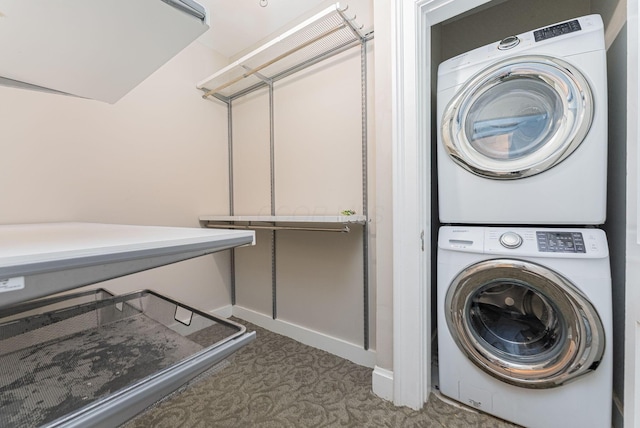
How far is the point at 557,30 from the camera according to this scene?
103cm

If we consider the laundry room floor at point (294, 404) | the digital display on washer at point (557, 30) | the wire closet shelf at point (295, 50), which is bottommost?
the laundry room floor at point (294, 404)

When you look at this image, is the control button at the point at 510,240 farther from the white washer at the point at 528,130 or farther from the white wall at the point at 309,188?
the white wall at the point at 309,188

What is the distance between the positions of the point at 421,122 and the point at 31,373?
5.26 ft

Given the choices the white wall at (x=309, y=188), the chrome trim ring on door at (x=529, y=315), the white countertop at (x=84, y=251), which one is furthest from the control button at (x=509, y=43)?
the white countertop at (x=84, y=251)

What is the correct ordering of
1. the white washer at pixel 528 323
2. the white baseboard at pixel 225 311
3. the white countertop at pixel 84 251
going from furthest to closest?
the white baseboard at pixel 225 311, the white washer at pixel 528 323, the white countertop at pixel 84 251

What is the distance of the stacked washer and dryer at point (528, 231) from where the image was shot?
945 millimetres

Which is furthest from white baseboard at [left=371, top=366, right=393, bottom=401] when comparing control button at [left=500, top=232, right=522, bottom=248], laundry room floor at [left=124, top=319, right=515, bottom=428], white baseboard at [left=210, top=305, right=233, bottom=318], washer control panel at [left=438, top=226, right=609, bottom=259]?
white baseboard at [left=210, top=305, right=233, bottom=318]

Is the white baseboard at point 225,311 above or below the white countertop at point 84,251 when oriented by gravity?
below

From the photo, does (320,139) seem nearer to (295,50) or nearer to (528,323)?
(295,50)

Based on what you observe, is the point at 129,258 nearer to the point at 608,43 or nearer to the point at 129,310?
the point at 129,310

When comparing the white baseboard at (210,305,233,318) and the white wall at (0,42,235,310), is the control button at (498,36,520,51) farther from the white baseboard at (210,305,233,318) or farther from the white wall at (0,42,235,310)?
the white baseboard at (210,305,233,318)

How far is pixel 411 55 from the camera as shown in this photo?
1146mm

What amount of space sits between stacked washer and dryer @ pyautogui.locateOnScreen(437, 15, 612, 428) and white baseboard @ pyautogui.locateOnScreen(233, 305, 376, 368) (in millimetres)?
440

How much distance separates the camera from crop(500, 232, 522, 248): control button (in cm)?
105
